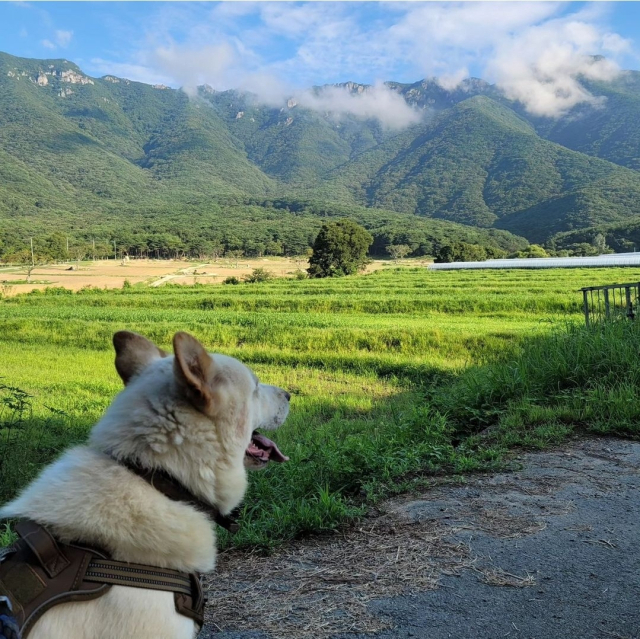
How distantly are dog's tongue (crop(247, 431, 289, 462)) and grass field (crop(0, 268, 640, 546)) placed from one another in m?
1.36

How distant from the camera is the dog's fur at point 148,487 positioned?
5.32ft

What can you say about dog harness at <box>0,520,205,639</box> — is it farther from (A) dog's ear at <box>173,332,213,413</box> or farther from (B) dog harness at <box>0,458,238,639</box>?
(A) dog's ear at <box>173,332,213,413</box>

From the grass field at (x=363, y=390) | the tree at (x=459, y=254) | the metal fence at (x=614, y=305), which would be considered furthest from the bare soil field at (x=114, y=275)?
the metal fence at (x=614, y=305)

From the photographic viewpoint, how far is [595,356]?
685 centimetres

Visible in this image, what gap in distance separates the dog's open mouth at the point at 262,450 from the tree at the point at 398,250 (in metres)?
97.5

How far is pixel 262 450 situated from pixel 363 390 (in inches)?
350

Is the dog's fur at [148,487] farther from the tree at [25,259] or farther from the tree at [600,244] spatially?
the tree at [600,244]

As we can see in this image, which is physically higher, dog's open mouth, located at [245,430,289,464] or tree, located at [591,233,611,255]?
tree, located at [591,233,611,255]

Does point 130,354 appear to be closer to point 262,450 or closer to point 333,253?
point 262,450

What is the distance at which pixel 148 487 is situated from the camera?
69.9 inches

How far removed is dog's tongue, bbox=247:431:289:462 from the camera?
2.31 metres

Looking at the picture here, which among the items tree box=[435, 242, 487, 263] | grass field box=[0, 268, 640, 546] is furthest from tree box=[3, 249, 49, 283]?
tree box=[435, 242, 487, 263]

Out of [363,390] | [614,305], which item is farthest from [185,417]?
[614,305]

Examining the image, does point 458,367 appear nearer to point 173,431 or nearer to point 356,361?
point 356,361
